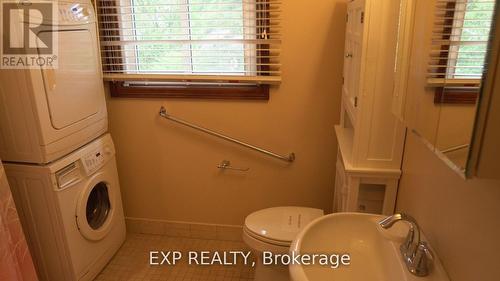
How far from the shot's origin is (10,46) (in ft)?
5.03

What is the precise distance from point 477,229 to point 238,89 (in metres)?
1.56

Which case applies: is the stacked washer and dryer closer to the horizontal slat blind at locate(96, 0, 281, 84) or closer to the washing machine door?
the washing machine door

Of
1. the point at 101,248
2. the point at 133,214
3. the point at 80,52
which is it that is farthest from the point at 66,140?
the point at 133,214

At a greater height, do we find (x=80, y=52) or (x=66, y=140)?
(x=80, y=52)

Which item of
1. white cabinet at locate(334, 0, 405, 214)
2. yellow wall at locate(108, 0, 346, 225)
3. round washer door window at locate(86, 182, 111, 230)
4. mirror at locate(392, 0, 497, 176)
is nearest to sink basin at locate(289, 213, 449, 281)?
white cabinet at locate(334, 0, 405, 214)

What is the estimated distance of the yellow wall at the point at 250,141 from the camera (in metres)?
2.05

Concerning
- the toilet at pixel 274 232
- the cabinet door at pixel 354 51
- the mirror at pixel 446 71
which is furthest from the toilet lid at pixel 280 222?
the mirror at pixel 446 71

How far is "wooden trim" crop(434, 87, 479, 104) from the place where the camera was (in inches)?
26.7

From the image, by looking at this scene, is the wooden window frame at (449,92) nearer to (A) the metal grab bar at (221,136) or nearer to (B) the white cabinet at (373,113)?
(B) the white cabinet at (373,113)

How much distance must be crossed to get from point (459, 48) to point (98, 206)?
86.9 inches

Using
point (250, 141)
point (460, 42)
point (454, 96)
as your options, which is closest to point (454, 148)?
point (454, 96)

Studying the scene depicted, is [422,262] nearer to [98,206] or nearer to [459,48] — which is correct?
[459,48]

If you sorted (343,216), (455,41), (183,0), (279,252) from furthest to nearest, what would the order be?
(183,0), (279,252), (343,216), (455,41)

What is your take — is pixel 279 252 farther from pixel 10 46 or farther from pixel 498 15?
pixel 10 46
